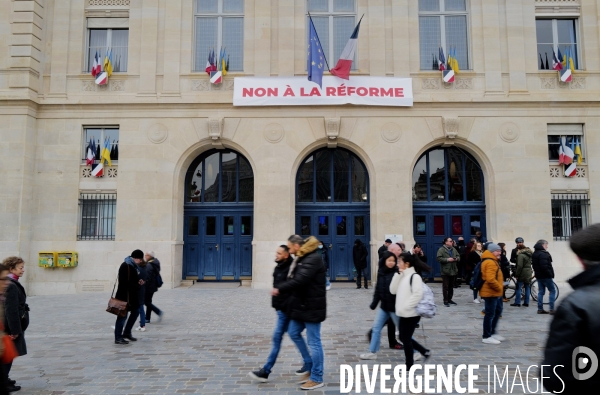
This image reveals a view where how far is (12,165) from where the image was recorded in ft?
50.5

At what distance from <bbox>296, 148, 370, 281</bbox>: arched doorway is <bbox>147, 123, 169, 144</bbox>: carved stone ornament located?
5.44 metres

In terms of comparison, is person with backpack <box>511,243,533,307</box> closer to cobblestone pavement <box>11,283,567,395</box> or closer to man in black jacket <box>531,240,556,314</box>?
cobblestone pavement <box>11,283,567,395</box>

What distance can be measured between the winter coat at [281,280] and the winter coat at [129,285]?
12.1ft

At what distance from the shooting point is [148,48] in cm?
1650

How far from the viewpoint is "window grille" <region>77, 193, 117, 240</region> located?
16047mm

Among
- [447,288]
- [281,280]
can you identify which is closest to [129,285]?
[281,280]

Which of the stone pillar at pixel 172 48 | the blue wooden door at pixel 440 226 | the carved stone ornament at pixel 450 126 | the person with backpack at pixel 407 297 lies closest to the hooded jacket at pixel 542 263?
the blue wooden door at pixel 440 226

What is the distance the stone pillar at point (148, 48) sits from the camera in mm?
16422

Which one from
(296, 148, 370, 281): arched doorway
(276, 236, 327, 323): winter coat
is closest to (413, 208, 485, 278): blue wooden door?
(296, 148, 370, 281): arched doorway

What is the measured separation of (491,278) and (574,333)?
20.2 feet

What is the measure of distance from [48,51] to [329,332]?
612 inches

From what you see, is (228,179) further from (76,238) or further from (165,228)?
(76,238)

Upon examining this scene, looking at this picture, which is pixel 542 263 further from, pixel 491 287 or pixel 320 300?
pixel 320 300

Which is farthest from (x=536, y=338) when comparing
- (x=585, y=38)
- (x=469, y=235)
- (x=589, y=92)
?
(x=585, y=38)
